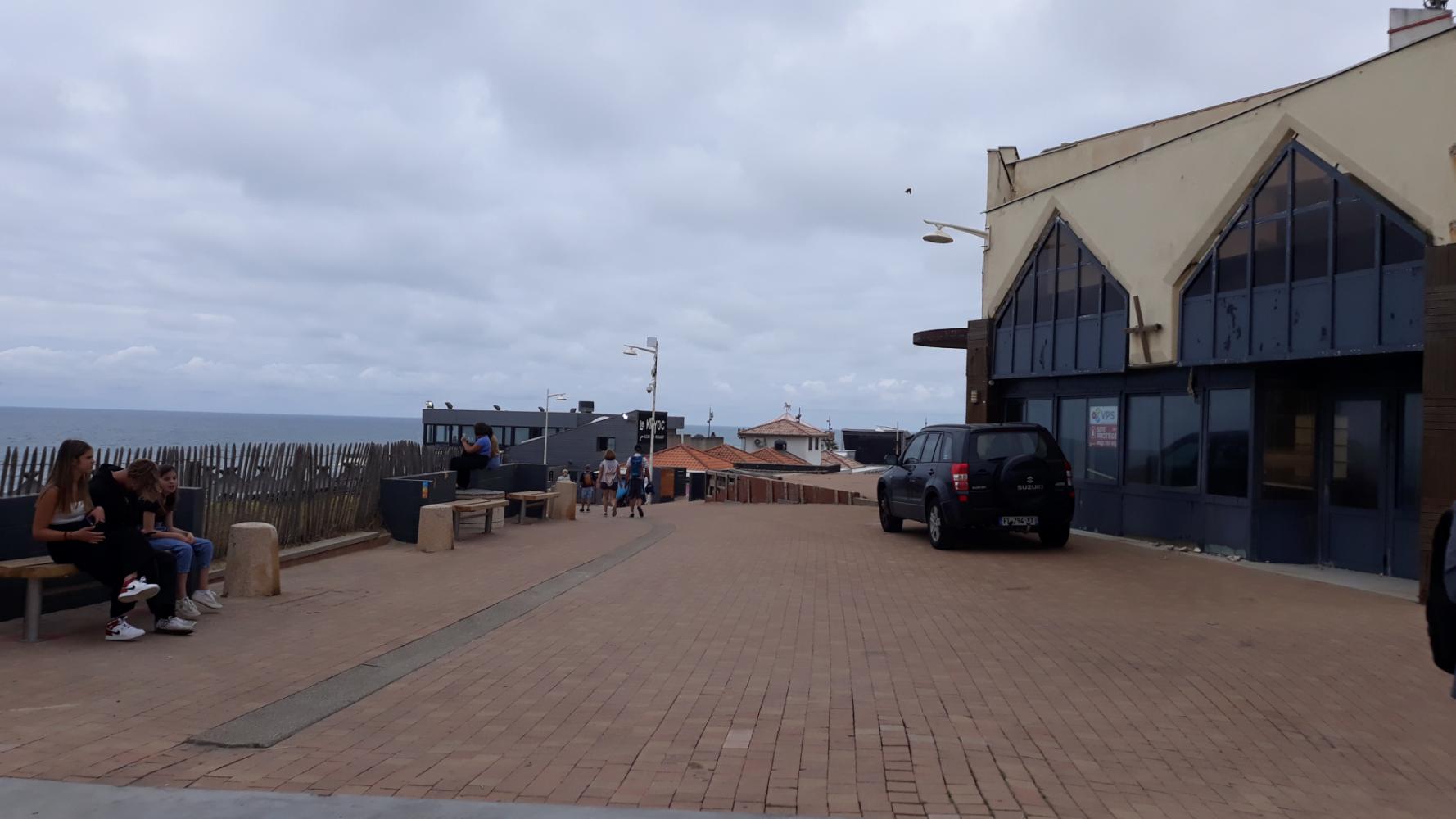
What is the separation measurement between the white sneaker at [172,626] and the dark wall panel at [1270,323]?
11912mm

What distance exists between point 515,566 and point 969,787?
857 centimetres

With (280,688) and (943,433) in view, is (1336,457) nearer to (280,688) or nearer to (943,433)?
(943,433)

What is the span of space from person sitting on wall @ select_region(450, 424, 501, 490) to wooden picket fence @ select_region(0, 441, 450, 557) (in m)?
1.04

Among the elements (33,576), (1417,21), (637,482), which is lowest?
(33,576)

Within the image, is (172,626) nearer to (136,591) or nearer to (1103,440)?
(136,591)

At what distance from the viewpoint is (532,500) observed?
18594 mm

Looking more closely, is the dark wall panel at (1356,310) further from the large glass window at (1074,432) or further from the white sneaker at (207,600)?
the white sneaker at (207,600)

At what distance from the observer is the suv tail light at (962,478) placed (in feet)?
46.7

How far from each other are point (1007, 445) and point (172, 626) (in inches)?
404

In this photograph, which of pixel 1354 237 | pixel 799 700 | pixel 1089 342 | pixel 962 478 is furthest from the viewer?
pixel 1089 342

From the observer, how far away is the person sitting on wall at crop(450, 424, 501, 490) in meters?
17.2

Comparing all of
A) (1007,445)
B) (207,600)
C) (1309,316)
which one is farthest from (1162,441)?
(207,600)

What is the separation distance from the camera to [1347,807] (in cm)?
479

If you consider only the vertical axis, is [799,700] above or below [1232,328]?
below
